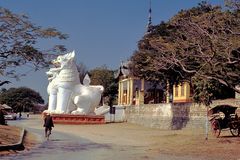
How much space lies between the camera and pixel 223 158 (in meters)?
19.0

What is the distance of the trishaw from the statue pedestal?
2442cm

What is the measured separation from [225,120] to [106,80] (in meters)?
61.5

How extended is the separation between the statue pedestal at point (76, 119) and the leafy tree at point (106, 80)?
34470 millimetres

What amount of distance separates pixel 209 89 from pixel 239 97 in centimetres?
350

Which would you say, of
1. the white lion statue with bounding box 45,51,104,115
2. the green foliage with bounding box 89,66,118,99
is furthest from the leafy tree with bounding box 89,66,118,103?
the white lion statue with bounding box 45,51,104,115

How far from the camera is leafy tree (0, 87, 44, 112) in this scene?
119150mm

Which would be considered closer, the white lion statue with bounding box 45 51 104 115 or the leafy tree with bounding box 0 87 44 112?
→ the white lion statue with bounding box 45 51 104 115

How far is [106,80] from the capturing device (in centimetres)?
8794

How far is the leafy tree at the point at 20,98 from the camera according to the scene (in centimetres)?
11915

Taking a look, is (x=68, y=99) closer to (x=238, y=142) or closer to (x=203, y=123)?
(x=203, y=123)

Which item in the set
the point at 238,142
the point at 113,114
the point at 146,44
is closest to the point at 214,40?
the point at 238,142

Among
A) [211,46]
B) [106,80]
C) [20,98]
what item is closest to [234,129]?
[211,46]

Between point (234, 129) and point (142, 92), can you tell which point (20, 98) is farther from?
point (234, 129)

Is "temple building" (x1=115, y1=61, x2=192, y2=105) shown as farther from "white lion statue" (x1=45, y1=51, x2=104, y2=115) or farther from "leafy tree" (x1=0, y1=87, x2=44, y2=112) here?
"leafy tree" (x1=0, y1=87, x2=44, y2=112)
